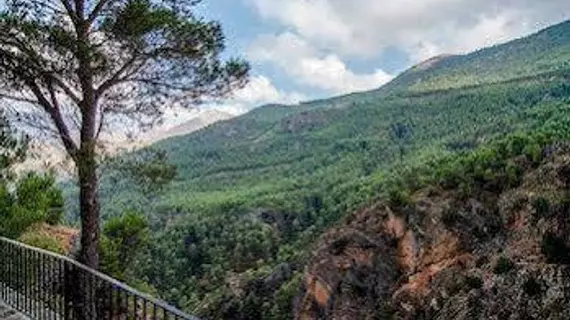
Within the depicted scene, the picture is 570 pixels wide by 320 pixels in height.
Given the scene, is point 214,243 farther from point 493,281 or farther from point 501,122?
point 493,281

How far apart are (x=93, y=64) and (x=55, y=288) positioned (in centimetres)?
349

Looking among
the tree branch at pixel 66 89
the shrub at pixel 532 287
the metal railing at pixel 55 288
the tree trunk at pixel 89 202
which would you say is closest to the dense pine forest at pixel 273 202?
the tree trunk at pixel 89 202

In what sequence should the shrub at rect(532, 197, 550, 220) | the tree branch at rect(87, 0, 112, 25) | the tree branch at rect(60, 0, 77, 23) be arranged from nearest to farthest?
1. the tree branch at rect(60, 0, 77, 23)
2. the tree branch at rect(87, 0, 112, 25)
3. the shrub at rect(532, 197, 550, 220)

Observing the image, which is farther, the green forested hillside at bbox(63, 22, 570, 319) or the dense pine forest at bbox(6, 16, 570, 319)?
the green forested hillside at bbox(63, 22, 570, 319)

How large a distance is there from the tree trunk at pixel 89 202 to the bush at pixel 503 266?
38.2 m

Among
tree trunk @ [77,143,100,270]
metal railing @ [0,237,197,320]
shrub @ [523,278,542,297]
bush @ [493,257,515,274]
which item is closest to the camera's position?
metal railing @ [0,237,197,320]

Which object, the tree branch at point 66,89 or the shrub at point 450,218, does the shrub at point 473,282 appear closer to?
the shrub at point 450,218

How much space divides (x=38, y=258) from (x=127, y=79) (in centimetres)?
400

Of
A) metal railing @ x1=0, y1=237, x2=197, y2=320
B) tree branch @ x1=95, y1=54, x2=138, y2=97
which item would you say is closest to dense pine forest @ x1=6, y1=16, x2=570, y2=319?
tree branch @ x1=95, y1=54, x2=138, y2=97

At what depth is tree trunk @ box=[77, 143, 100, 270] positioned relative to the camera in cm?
1209

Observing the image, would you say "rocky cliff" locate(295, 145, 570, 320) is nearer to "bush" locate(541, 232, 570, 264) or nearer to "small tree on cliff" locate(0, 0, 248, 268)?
"bush" locate(541, 232, 570, 264)

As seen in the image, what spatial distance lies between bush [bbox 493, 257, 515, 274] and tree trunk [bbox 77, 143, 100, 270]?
125ft

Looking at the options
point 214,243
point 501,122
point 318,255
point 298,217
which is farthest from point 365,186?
point 318,255

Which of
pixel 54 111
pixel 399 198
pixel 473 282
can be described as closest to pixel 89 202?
pixel 54 111
